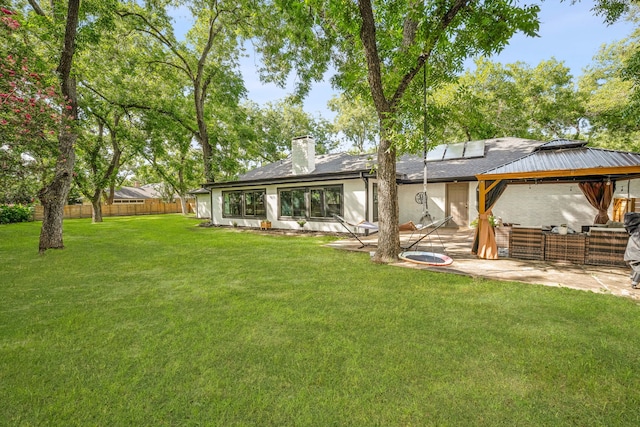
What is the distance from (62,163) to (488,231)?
37.8 feet

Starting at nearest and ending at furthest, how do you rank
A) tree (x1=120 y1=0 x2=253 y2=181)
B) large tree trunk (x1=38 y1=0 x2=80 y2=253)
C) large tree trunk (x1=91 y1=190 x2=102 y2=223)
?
large tree trunk (x1=38 y1=0 x2=80 y2=253)
tree (x1=120 y1=0 x2=253 y2=181)
large tree trunk (x1=91 y1=190 x2=102 y2=223)

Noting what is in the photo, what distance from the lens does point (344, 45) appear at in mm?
7723

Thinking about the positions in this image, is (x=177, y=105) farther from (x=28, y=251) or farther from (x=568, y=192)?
(x=568, y=192)

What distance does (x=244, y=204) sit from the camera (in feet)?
46.6

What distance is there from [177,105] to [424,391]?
18.5 metres

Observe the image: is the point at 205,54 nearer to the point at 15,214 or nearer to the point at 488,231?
the point at 488,231

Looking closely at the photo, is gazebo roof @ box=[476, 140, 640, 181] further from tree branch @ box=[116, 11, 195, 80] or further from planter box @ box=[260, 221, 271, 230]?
tree branch @ box=[116, 11, 195, 80]

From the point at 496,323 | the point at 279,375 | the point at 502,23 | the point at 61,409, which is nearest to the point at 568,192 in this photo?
the point at 502,23

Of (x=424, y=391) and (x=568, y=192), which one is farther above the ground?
(x=568, y=192)

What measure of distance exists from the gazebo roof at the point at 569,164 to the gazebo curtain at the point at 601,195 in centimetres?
60

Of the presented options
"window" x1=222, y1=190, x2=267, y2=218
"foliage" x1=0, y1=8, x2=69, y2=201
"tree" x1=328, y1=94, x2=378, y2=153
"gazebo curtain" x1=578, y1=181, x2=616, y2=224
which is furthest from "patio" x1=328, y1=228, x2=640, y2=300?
"tree" x1=328, y1=94, x2=378, y2=153

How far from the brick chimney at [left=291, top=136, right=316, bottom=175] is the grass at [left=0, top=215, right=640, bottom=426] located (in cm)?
814

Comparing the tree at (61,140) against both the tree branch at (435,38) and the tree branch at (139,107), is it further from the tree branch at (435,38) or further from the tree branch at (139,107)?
the tree branch at (435,38)

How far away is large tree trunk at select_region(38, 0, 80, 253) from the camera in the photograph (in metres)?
7.58
